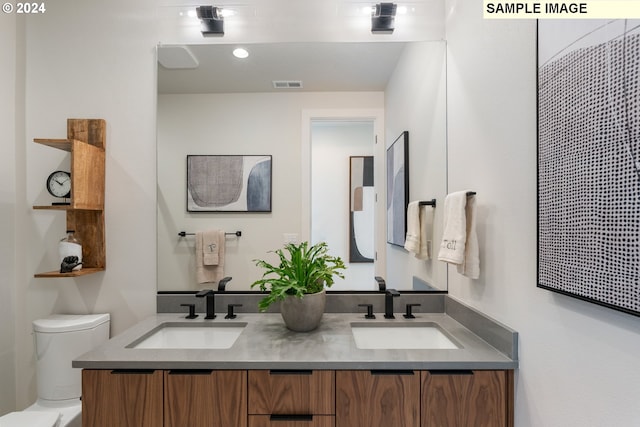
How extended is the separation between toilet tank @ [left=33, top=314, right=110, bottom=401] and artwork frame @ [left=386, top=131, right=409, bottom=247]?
1.65m

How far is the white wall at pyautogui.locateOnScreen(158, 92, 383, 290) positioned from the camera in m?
1.76

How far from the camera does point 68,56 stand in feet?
5.72

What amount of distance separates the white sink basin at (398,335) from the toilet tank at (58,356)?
52.5 inches

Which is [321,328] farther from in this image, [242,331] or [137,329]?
[137,329]

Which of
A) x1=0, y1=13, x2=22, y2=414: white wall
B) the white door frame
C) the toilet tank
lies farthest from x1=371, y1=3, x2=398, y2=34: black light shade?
the toilet tank

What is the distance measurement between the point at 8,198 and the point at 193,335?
1.20 m

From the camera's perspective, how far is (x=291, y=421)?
1.14 meters

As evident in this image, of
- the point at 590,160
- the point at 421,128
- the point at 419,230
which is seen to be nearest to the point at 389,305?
the point at 419,230

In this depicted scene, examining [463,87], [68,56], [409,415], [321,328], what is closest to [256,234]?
[321,328]

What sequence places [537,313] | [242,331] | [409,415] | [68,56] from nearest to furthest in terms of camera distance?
1. [537,313]
2. [409,415]
3. [242,331]
4. [68,56]

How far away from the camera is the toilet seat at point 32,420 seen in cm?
129

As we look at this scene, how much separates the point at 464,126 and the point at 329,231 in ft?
3.13

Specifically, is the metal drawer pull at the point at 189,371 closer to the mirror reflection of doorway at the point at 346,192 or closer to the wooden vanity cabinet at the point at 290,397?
the wooden vanity cabinet at the point at 290,397

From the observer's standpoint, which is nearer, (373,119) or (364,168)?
(373,119)
